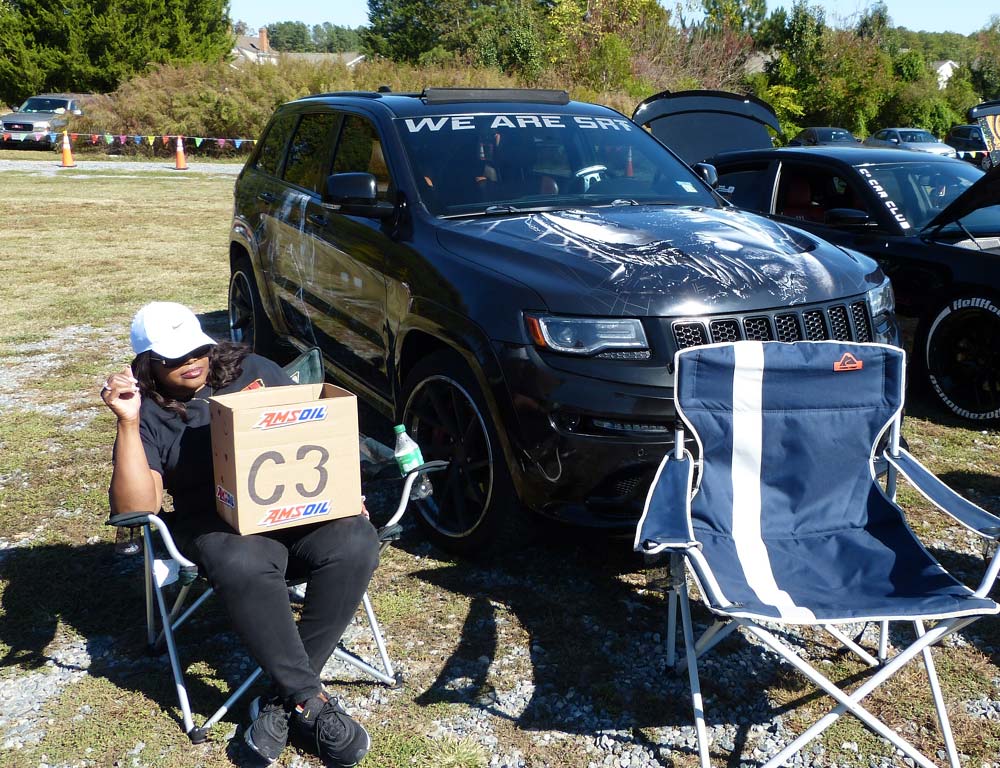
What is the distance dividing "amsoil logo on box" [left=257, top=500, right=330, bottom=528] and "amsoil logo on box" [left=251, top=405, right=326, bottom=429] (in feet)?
0.85

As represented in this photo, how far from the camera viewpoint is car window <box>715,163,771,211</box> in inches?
289

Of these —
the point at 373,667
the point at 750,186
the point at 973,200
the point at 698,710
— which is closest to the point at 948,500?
the point at 698,710

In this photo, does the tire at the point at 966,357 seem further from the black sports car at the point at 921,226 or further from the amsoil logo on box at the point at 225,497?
the amsoil logo on box at the point at 225,497

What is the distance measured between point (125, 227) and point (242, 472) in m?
13.3

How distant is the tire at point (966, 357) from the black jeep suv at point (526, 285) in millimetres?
1758

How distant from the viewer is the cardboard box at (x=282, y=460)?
9.42 ft

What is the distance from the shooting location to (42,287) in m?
10.2

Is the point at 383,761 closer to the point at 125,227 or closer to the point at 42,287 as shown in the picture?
the point at 42,287

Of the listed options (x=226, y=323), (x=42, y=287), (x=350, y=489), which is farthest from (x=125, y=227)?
(x=350, y=489)

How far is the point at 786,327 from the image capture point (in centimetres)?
370

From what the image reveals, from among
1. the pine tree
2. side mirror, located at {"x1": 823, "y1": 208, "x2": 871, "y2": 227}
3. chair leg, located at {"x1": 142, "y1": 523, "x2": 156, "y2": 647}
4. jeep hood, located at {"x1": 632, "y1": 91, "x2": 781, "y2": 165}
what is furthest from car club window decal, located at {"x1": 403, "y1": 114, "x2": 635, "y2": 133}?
the pine tree

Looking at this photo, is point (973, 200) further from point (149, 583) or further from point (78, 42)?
point (78, 42)

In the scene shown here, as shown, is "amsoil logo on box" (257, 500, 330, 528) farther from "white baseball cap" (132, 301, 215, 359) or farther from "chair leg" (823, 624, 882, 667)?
"chair leg" (823, 624, 882, 667)

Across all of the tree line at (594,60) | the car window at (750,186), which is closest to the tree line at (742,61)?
the tree line at (594,60)
